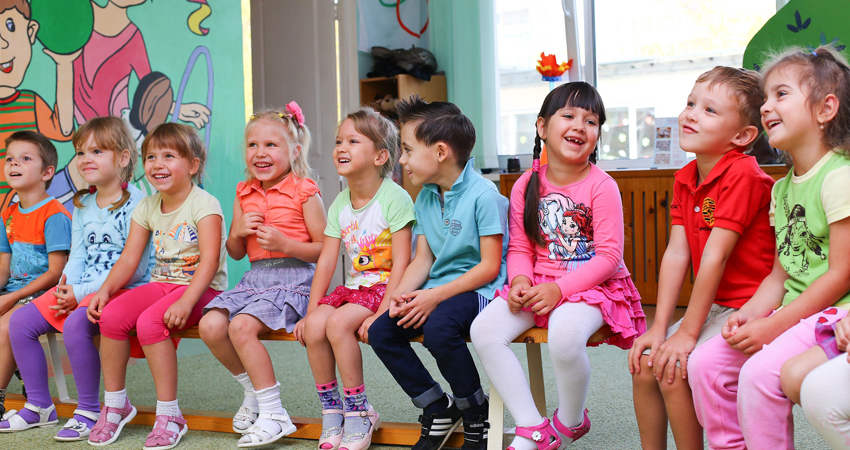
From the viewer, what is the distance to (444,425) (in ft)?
5.13

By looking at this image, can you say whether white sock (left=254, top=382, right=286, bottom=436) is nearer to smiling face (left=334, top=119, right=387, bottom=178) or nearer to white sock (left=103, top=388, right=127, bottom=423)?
white sock (left=103, top=388, right=127, bottom=423)

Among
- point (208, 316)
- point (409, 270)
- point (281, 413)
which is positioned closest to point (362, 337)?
point (409, 270)

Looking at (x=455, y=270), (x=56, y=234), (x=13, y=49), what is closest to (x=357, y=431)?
(x=455, y=270)

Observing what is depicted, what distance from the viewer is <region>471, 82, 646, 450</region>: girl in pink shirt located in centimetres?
142

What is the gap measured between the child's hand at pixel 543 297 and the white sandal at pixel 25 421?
4.76 feet

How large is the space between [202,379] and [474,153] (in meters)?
2.51

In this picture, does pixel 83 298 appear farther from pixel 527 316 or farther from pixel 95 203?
pixel 527 316

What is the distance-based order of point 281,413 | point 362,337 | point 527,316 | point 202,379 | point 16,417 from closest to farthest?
point 527,316 < point 362,337 < point 281,413 < point 16,417 < point 202,379

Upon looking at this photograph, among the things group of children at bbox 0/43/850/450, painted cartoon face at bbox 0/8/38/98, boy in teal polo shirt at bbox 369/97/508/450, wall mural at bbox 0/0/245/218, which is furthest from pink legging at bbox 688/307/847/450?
painted cartoon face at bbox 0/8/38/98

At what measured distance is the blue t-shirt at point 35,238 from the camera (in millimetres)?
2225

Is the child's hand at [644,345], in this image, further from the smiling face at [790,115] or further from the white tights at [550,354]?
the smiling face at [790,115]

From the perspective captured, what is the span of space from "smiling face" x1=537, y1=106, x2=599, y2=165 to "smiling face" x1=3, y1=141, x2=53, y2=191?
5.61 ft

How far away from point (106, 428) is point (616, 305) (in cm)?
133

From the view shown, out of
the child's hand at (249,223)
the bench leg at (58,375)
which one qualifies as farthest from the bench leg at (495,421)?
the bench leg at (58,375)
